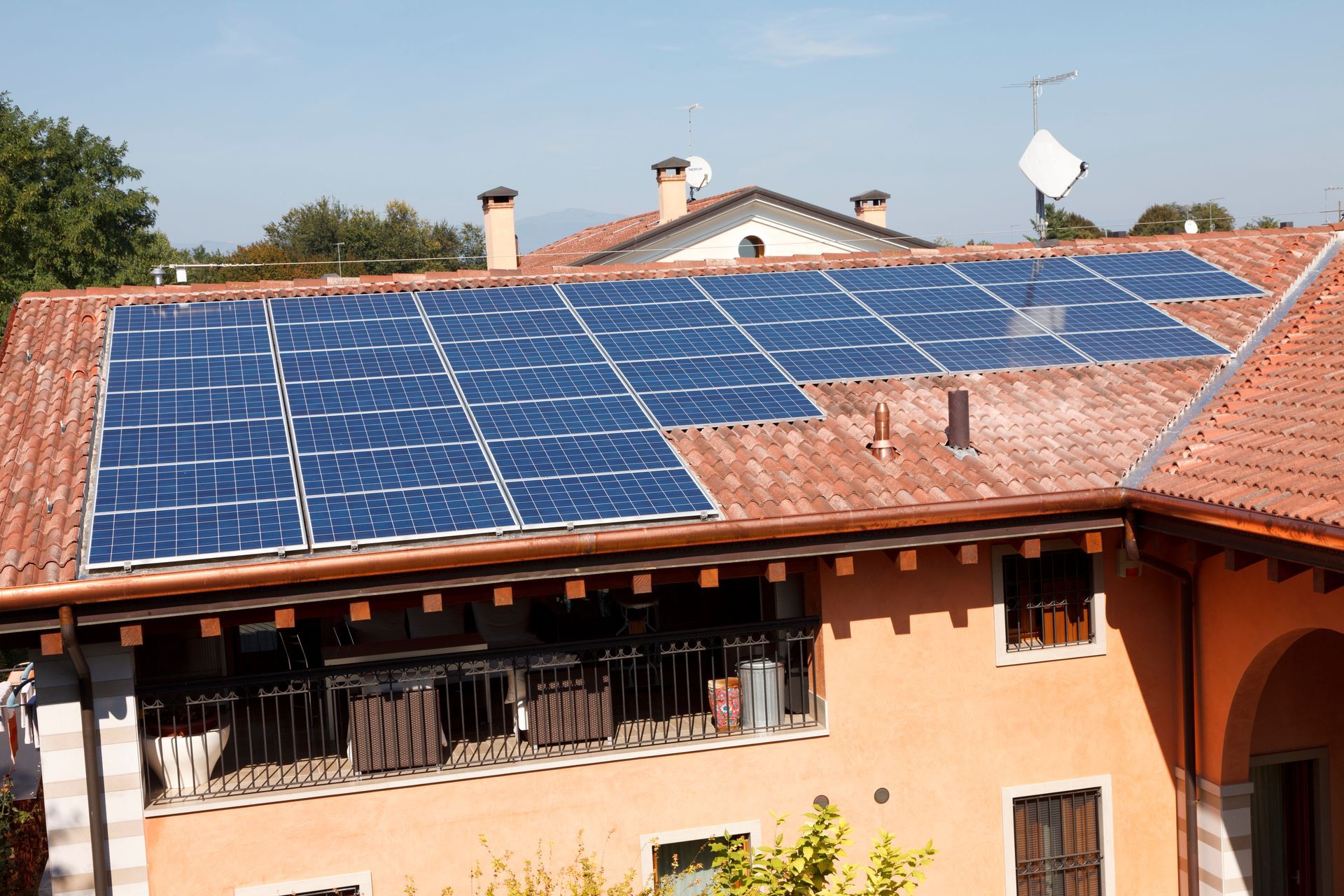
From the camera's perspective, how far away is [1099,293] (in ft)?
53.8

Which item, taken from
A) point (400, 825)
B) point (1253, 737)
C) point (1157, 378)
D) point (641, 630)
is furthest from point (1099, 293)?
point (400, 825)

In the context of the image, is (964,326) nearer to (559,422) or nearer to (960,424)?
(960,424)

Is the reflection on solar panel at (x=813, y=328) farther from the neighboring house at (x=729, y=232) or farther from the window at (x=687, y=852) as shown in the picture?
the neighboring house at (x=729, y=232)

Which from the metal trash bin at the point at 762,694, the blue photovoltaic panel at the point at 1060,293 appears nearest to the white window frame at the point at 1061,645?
the metal trash bin at the point at 762,694

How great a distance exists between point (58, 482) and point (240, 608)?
2.40 meters

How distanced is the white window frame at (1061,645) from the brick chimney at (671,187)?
27.4 meters

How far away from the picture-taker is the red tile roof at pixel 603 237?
35969 mm

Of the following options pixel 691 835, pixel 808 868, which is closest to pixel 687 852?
pixel 691 835

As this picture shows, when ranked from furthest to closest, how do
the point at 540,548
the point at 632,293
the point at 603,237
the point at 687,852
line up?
the point at 603,237 < the point at 632,293 < the point at 687,852 < the point at 540,548

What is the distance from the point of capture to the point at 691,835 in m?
11.2

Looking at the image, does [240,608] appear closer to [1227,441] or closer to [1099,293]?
[1227,441]

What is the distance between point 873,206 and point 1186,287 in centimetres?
2776

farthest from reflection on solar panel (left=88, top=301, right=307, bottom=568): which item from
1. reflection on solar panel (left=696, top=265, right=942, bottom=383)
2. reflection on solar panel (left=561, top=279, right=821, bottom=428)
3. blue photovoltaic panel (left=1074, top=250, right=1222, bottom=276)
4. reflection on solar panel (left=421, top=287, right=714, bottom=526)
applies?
blue photovoltaic panel (left=1074, top=250, right=1222, bottom=276)

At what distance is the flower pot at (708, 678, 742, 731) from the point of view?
11844 millimetres
